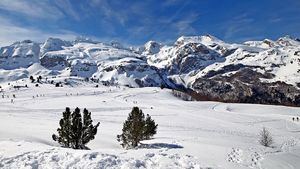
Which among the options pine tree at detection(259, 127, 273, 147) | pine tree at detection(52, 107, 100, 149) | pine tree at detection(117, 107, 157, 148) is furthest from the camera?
pine tree at detection(259, 127, 273, 147)

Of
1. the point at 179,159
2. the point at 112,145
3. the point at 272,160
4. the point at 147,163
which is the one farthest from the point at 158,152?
the point at 112,145

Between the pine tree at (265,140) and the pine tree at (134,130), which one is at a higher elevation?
the pine tree at (134,130)

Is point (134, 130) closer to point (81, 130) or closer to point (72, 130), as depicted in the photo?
point (81, 130)

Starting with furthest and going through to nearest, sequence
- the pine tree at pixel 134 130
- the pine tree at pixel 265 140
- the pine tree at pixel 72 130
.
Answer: the pine tree at pixel 265 140 < the pine tree at pixel 134 130 < the pine tree at pixel 72 130

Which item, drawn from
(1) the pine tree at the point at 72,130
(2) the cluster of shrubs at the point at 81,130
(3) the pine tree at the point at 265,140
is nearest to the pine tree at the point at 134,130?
(2) the cluster of shrubs at the point at 81,130

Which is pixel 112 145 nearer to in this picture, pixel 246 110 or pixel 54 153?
pixel 54 153

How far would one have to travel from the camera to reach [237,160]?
111 feet

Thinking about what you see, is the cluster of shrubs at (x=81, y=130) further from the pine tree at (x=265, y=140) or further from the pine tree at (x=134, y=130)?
the pine tree at (x=265, y=140)

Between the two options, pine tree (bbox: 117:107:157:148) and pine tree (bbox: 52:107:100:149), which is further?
pine tree (bbox: 117:107:157:148)

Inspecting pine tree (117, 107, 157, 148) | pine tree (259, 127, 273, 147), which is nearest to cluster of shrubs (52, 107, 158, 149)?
pine tree (117, 107, 157, 148)

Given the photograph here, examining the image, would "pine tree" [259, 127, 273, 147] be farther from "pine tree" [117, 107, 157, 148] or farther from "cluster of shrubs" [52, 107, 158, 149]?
"cluster of shrubs" [52, 107, 158, 149]

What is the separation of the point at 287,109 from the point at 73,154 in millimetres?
177141

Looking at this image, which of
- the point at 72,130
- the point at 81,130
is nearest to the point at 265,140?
the point at 81,130

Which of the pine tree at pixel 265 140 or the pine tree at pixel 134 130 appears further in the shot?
the pine tree at pixel 265 140
